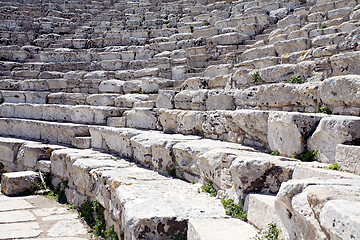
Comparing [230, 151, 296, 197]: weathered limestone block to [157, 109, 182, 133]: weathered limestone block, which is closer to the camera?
[230, 151, 296, 197]: weathered limestone block

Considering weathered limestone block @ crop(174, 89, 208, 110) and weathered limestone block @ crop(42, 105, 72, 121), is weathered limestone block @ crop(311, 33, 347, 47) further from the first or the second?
weathered limestone block @ crop(42, 105, 72, 121)

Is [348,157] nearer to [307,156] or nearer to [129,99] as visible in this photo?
[307,156]

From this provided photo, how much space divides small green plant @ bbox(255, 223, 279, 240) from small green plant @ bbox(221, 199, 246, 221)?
0.49 m

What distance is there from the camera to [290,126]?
361 cm

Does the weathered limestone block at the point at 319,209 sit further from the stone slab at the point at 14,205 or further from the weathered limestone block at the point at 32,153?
the weathered limestone block at the point at 32,153

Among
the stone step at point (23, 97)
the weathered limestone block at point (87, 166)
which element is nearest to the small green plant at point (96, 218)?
the weathered limestone block at point (87, 166)

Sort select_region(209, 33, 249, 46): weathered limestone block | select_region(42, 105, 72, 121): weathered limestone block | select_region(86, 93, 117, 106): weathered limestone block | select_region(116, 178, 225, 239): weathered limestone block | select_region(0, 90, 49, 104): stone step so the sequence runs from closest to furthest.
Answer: select_region(116, 178, 225, 239): weathered limestone block, select_region(86, 93, 117, 106): weathered limestone block, select_region(42, 105, 72, 121): weathered limestone block, select_region(209, 33, 249, 46): weathered limestone block, select_region(0, 90, 49, 104): stone step

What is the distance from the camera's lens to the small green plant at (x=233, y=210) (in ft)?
10.5

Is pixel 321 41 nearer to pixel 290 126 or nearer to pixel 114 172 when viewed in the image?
pixel 290 126

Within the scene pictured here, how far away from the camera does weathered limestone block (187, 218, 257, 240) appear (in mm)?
2761

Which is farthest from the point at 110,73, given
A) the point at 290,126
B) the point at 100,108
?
the point at 290,126

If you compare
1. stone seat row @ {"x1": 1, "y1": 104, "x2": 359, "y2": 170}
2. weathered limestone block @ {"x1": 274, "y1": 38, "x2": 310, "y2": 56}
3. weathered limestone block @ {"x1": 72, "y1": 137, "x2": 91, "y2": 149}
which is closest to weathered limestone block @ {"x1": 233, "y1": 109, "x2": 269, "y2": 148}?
stone seat row @ {"x1": 1, "y1": 104, "x2": 359, "y2": 170}

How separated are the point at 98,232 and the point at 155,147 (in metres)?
1.50

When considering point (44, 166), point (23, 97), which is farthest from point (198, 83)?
point (23, 97)
